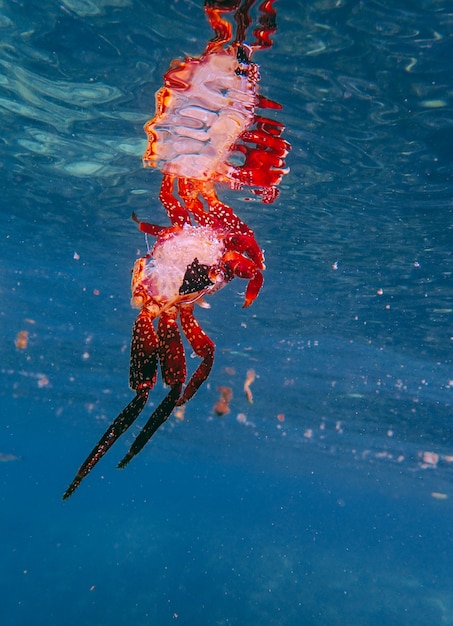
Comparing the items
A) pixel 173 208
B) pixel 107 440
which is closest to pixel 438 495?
pixel 173 208

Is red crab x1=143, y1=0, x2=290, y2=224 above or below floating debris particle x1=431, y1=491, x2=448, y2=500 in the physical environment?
above

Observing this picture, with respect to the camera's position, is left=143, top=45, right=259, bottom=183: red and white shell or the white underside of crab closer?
the white underside of crab

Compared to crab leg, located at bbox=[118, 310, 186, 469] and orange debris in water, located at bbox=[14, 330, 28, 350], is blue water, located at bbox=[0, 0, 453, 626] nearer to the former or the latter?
orange debris in water, located at bbox=[14, 330, 28, 350]

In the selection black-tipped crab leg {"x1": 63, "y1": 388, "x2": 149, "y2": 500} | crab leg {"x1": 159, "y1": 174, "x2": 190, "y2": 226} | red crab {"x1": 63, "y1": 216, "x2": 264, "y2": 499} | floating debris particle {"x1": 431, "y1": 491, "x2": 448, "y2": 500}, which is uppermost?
crab leg {"x1": 159, "y1": 174, "x2": 190, "y2": 226}

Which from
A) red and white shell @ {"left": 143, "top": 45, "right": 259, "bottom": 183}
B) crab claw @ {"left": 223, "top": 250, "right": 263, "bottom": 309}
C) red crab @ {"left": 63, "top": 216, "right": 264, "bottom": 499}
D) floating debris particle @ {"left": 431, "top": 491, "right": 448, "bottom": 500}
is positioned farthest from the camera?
floating debris particle @ {"left": 431, "top": 491, "right": 448, "bottom": 500}

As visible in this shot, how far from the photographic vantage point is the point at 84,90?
9453 millimetres

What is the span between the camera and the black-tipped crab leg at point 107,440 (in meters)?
2.80

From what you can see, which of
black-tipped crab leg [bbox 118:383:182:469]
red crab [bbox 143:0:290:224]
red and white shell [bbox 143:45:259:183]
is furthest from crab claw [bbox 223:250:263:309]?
red and white shell [bbox 143:45:259:183]

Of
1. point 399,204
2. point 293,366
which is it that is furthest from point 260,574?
point 399,204

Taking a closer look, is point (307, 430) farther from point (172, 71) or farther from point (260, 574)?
point (172, 71)

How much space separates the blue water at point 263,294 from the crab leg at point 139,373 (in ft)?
17.7

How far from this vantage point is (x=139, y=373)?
3168 mm

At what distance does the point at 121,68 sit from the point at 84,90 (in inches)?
50.5

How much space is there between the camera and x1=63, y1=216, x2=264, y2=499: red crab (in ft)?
10.1
